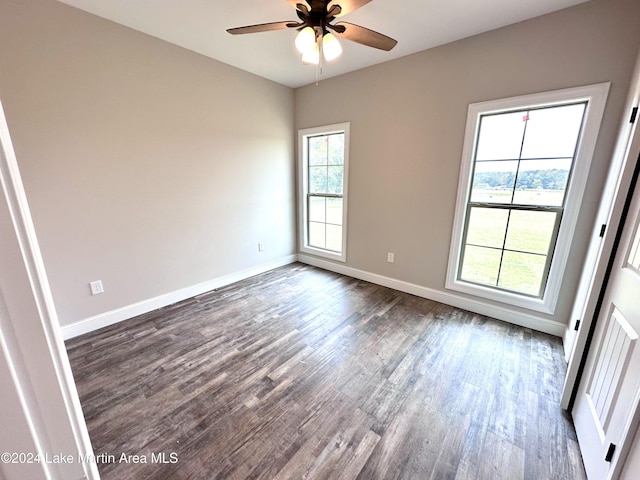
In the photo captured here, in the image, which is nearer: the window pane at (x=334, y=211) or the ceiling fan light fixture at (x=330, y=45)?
the ceiling fan light fixture at (x=330, y=45)

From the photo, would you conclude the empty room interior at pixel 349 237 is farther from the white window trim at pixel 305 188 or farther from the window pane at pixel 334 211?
the window pane at pixel 334 211

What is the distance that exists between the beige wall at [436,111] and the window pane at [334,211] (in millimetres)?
289

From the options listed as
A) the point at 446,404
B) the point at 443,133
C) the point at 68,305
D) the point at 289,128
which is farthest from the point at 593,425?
the point at 289,128

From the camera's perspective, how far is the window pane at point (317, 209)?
3.97 metres

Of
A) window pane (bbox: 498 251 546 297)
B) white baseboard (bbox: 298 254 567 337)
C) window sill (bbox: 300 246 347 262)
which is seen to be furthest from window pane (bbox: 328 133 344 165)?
window pane (bbox: 498 251 546 297)

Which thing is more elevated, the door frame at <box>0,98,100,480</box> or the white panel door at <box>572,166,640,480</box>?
the door frame at <box>0,98,100,480</box>

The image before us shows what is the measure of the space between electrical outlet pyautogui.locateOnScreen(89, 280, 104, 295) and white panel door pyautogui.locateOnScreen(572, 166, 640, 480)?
3.52m

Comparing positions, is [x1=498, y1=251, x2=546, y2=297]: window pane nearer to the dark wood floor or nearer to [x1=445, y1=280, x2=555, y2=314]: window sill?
[x1=445, y1=280, x2=555, y2=314]: window sill

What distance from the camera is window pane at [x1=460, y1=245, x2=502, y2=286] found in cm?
261

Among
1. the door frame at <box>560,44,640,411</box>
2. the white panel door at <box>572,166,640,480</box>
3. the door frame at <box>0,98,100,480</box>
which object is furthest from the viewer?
the door frame at <box>560,44,640,411</box>

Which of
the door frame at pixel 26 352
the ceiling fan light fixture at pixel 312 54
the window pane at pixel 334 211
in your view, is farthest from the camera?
the window pane at pixel 334 211

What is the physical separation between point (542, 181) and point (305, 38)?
2.27 meters

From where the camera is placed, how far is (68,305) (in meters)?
2.24

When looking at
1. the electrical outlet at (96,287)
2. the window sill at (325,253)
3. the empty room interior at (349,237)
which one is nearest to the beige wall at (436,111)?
Result: the empty room interior at (349,237)
